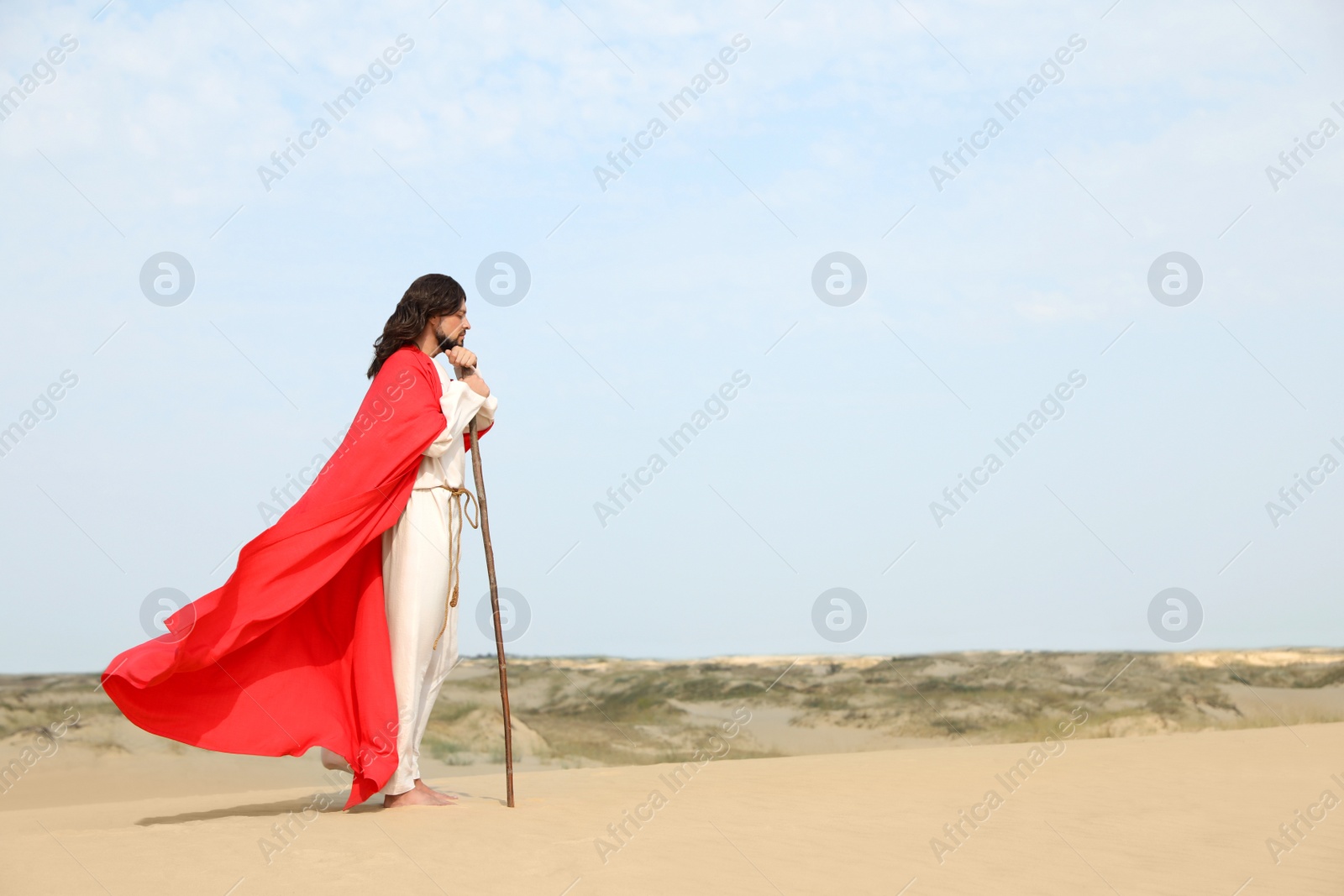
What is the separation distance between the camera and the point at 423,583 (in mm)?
5395

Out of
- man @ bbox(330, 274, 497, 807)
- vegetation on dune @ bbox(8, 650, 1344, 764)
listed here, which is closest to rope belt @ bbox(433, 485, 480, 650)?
man @ bbox(330, 274, 497, 807)

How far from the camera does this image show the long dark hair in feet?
18.4

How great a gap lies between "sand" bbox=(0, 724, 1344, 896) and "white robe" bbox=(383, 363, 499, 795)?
0.46 metres

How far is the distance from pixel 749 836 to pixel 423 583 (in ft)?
6.29

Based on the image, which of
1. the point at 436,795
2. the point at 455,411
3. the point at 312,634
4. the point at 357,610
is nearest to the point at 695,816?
the point at 436,795

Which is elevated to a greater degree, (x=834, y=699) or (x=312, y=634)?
(x=312, y=634)

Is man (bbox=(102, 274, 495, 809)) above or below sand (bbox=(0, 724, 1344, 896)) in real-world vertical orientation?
above

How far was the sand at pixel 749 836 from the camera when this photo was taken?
4055mm

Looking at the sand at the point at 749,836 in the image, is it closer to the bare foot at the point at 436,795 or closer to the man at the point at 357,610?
the bare foot at the point at 436,795

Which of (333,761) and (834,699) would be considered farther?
(834,699)

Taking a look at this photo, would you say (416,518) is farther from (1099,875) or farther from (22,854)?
(1099,875)

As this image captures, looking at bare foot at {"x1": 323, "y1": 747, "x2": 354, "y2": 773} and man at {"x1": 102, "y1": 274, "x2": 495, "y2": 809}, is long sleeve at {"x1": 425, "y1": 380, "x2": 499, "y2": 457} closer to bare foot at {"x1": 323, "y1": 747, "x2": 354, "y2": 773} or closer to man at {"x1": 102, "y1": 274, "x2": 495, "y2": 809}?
man at {"x1": 102, "y1": 274, "x2": 495, "y2": 809}

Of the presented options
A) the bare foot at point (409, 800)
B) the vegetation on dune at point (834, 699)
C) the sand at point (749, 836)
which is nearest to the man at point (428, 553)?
the bare foot at point (409, 800)

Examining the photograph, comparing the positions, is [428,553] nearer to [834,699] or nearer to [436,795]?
[436,795]
